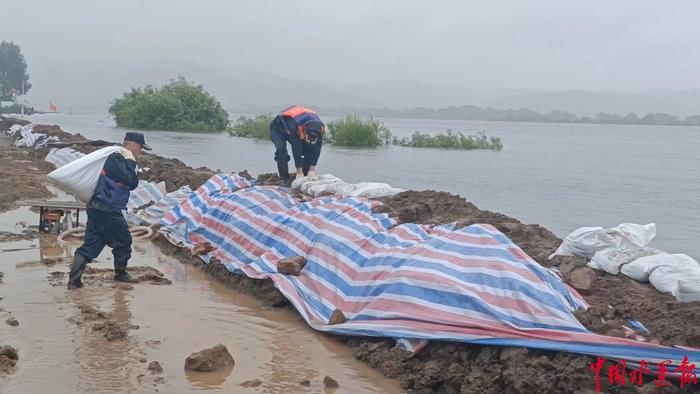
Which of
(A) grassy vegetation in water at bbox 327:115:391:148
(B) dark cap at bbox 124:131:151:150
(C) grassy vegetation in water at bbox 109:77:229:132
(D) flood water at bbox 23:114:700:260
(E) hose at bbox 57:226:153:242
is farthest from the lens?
(C) grassy vegetation in water at bbox 109:77:229:132

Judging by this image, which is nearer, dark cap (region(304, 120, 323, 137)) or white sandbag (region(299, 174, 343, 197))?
white sandbag (region(299, 174, 343, 197))

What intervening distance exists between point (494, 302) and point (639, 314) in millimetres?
934

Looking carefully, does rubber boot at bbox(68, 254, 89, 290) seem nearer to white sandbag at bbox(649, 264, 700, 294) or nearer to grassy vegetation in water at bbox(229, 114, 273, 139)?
white sandbag at bbox(649, 264, 700, 294)

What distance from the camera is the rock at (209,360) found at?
177 inches

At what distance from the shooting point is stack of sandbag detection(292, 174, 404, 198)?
346 inches

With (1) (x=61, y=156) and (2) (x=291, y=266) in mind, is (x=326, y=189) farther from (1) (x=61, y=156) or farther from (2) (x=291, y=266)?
(1) (x=61, y=156)

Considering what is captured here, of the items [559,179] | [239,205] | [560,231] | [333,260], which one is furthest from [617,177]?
[333,260]

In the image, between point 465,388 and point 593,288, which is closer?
point 465,388

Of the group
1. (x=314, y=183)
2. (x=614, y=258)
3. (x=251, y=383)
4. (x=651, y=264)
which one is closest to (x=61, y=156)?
(x=314, y=183)

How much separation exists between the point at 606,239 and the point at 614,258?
1.08 ft

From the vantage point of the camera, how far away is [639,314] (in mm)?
4570

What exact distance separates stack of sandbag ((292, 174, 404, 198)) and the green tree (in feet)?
369

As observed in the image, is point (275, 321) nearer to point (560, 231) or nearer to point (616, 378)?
point (616, 378)

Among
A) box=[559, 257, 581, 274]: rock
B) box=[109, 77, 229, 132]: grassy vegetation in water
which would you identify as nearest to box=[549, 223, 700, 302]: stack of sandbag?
box=[559, 257, 581, 274]: rock
